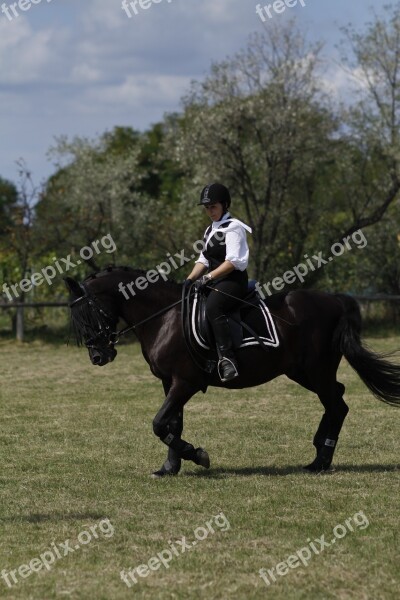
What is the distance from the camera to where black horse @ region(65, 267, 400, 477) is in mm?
8734

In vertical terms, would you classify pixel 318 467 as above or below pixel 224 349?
below

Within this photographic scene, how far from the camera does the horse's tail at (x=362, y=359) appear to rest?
356 inches

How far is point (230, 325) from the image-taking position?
28.5ft

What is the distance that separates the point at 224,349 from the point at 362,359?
4.65ft

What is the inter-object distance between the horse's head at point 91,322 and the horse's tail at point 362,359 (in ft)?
7.10

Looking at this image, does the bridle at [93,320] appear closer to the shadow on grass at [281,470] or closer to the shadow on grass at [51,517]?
the shadow on grass at [281,470]

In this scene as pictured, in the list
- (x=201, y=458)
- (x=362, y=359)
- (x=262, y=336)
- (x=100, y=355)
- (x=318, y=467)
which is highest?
(x=100, y=355)

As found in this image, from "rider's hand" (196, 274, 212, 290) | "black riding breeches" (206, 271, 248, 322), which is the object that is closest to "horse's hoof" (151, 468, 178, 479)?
"black riding breeches" (206, 271, 248, 322)

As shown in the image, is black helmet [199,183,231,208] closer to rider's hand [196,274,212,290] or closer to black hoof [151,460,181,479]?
rider's hand [196,274,212,290]

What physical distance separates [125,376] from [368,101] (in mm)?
12930

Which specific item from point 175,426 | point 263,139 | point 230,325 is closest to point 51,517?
point 175,426

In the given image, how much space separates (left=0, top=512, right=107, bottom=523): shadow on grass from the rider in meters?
1.97

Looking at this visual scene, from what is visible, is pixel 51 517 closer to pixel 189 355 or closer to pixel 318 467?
pixel 189 355

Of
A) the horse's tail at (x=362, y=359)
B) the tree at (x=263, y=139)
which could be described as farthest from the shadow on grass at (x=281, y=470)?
the tree at (x=263, y=139)
